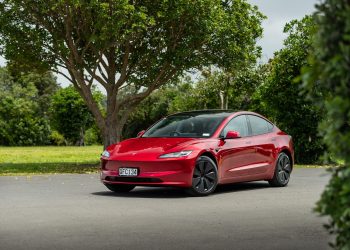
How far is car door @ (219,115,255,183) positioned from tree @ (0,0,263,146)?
7.62 m

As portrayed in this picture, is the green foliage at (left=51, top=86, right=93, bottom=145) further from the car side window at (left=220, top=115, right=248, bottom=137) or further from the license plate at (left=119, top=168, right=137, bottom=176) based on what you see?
the license plate at (left=119, top=168, right=137, bottom=176)

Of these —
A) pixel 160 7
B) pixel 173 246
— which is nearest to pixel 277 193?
pixel 173 246

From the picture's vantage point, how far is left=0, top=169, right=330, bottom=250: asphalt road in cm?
713

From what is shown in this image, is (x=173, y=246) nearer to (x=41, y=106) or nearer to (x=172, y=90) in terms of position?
(x=172, y=90)

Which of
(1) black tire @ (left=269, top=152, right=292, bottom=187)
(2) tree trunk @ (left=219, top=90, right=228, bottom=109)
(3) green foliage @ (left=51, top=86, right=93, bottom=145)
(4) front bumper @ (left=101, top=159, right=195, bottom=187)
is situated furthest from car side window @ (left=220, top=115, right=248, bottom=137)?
(3) green foliage @ (left=51, top=86, right=93, bottom=145)

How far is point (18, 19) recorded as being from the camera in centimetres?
2278

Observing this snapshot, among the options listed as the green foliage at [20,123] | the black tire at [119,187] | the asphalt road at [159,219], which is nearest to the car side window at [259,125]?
the asphalt road at [159,219]

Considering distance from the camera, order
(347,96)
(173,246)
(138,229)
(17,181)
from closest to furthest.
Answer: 1. (347,96)
2. (173,246)
3. (138,229)
4. (17,181)

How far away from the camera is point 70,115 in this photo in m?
66.6

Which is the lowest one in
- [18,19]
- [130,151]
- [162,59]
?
[130,151]

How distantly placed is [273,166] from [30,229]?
6529 millimetres

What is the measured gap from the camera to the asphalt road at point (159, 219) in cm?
713

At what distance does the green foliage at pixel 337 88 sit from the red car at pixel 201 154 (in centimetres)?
792

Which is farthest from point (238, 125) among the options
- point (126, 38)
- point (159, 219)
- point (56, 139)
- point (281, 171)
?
point (56, 139)
